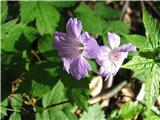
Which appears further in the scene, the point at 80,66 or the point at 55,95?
the point at 55,95

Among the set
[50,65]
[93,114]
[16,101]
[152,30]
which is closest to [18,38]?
[50,65]

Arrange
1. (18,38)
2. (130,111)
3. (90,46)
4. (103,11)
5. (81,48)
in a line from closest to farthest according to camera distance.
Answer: (90,46)
(81,48)
(18,38)
(130,111)
(103,11)

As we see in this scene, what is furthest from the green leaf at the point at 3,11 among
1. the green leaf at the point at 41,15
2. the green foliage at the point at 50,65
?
the green leaf at the point at 41,15

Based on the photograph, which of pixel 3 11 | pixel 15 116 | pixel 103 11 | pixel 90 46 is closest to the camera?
pixel 90 46

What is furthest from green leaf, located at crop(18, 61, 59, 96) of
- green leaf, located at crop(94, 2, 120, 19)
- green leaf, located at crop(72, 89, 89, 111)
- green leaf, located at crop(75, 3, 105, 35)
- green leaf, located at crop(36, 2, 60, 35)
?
green leaf, located at crop(94, 2, 120, 19)

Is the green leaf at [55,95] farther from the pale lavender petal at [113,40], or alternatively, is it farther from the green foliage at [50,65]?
the pale lavender petal at [113,40]

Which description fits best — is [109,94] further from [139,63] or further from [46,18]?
[139,63]
